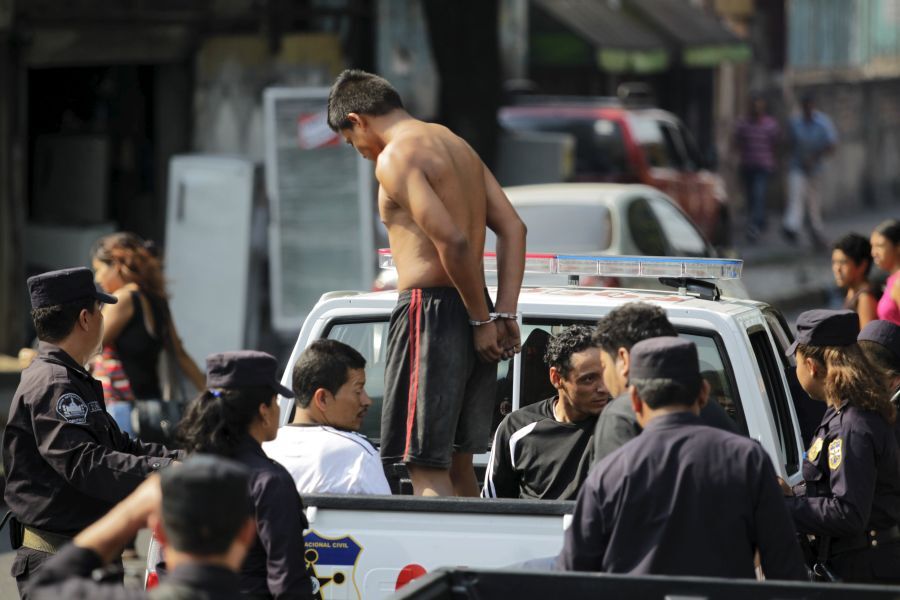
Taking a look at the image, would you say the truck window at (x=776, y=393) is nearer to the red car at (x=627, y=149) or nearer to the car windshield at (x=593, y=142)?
the red car at (x=627, y=149)

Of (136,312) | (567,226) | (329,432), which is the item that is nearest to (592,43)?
(567,226)

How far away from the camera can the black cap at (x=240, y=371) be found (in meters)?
4.34

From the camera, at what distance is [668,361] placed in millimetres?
4094

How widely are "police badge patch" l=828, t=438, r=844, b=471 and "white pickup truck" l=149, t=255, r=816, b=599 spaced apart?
240 millimetres

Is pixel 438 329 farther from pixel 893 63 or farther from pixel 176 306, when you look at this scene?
pixel 893 63

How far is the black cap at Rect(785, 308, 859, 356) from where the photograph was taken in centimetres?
509

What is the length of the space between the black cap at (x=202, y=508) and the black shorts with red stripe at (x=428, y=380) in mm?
1914

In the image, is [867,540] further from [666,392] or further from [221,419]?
[221,419]

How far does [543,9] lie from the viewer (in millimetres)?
23297

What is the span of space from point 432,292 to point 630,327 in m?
0.85

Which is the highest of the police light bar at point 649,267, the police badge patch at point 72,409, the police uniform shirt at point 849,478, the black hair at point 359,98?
the black hair at point 359,98

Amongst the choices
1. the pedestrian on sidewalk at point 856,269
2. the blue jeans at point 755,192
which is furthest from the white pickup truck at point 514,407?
the blue jeans at point 755,192

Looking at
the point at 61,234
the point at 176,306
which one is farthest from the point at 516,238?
the point at 61,234

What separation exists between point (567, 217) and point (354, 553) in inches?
278
